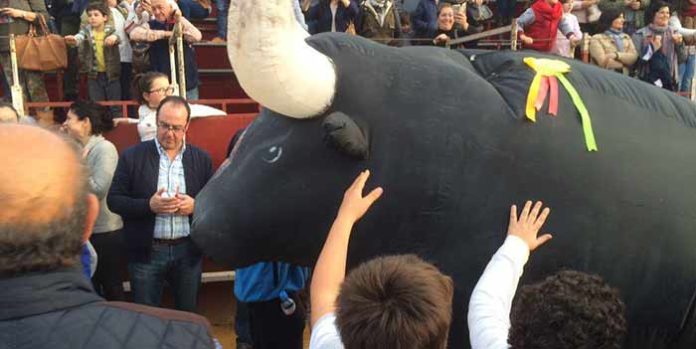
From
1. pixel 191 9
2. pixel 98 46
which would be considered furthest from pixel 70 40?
pixel 191 9

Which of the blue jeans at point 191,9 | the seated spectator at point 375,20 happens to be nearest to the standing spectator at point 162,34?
the blue jeans at point 191,9

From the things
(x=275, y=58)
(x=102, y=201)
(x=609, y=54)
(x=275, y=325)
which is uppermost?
(x=275, y=58)

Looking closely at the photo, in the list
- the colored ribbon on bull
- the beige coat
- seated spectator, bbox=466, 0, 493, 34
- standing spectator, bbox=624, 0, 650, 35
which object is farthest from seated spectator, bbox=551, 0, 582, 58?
the colored ribbon on bull

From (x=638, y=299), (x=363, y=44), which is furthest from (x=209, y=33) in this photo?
(x=638, y=299)

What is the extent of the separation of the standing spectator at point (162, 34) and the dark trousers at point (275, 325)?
330 centimetres

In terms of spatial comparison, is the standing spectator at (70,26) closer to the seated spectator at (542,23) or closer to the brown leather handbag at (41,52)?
the brown leather handbag at (41,52)

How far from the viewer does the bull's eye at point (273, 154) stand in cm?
232

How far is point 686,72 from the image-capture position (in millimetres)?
7625

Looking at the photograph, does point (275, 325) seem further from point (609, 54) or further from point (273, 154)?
point (609, 54)

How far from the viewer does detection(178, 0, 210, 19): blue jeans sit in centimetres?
720

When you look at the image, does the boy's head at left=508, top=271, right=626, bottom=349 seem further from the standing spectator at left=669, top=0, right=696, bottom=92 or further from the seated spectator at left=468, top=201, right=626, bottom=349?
the standing spectator at left=669, top=0, right=696, bottom=92

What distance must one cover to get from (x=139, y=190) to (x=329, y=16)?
3987mm

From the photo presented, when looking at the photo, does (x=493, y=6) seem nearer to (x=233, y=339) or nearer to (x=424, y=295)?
(x=233, y=339)

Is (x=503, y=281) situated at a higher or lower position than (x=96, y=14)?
lower
